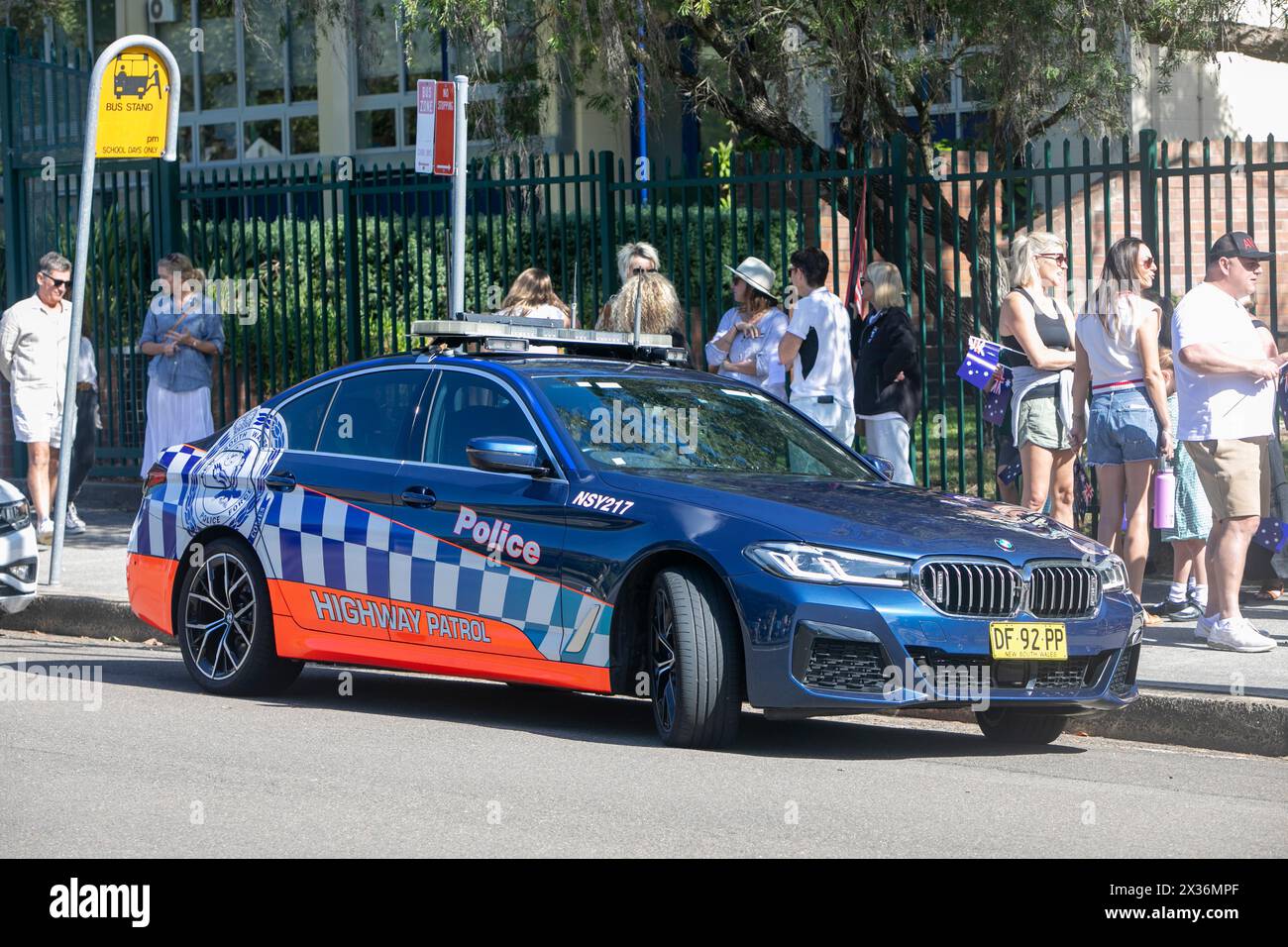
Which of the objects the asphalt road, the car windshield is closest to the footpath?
the asphalt road

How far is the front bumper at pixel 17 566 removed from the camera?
10406 mm

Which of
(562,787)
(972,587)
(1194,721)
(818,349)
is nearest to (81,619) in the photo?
(818,349)

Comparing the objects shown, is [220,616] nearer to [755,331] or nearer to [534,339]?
[534,339]

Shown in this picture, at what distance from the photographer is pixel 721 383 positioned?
8.84 meters

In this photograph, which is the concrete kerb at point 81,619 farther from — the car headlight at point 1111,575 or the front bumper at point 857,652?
the car headlight at point 1111,575

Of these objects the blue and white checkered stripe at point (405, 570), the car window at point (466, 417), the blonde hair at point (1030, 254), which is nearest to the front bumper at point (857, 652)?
the blue and white checkered stripe at point (405, 570)

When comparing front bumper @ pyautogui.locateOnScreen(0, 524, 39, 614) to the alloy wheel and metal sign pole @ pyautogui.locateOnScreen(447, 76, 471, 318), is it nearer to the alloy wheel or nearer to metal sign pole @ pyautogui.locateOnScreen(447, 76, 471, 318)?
the alloy wheel

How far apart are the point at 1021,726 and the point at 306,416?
3.43 m

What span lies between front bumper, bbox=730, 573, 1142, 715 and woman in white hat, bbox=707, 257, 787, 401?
4.77m

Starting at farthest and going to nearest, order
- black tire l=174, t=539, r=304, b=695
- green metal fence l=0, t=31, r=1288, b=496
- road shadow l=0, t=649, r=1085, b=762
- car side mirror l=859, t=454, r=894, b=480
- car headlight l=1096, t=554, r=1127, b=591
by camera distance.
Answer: green metal fence l=0, t=31, r=1288, b=496
black tire l=174, t=539, r=304, b=695
car side mirror l=859, t=454, r=894, b=480
road shadow l=0, t=649, r=1085, b=762
car headlight l=1096, t=554, r=1127, b=591

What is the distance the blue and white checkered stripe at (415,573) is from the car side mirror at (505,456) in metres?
0.39

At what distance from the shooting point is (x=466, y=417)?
27.3 feet

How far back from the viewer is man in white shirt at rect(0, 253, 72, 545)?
1438 cm
